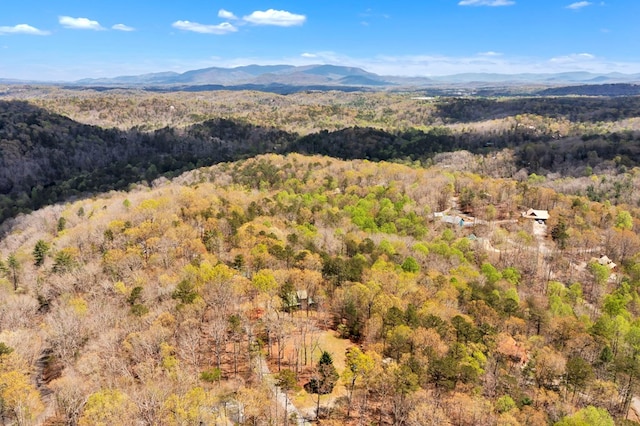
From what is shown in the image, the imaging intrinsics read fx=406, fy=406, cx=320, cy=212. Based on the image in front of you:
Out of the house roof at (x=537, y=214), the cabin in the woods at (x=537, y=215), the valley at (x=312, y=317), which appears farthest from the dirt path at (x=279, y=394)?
the house roof at (x=537, y=214)

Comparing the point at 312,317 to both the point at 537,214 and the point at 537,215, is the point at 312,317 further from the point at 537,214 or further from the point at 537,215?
the point at 537,214

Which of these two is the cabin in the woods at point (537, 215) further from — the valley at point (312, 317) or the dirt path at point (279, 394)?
the dirt path at point (279, 394)

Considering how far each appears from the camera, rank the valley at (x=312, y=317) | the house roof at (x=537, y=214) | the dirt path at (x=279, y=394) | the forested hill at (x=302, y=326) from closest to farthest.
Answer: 1. the forested hill at (x=302, y=326)
2. the valley at (x=312, y=317)
3. the dirt path at (x=279, y=394)
4. the house roof at (x=537, y=214)

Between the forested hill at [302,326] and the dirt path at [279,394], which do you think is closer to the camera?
the forested hill at [302,326]

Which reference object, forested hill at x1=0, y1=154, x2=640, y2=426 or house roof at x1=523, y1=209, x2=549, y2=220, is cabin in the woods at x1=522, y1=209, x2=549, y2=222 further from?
forested hill at x1=0, y1=154, x2=640, y2=426

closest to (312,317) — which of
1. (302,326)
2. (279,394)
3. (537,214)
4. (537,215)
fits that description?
(302,326)

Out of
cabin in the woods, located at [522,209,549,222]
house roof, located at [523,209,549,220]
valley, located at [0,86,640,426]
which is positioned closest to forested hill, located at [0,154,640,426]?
valley, located at [0,86,640,426]

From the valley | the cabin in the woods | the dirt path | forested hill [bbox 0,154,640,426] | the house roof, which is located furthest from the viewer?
the house roof

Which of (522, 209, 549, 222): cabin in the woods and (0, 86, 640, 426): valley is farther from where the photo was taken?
(522, 209, 549, 222): cabin in the woods

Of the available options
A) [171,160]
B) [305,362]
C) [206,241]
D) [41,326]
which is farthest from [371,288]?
[171,160]

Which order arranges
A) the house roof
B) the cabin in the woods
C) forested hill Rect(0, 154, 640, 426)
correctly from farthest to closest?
the house roof → the cabin in the woods → forested hill Rect(0, 154, 640, 426)

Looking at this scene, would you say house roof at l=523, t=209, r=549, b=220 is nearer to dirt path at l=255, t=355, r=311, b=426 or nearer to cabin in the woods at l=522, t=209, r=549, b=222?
cabin in the woods at l=522, t=209, r=549, b=222
